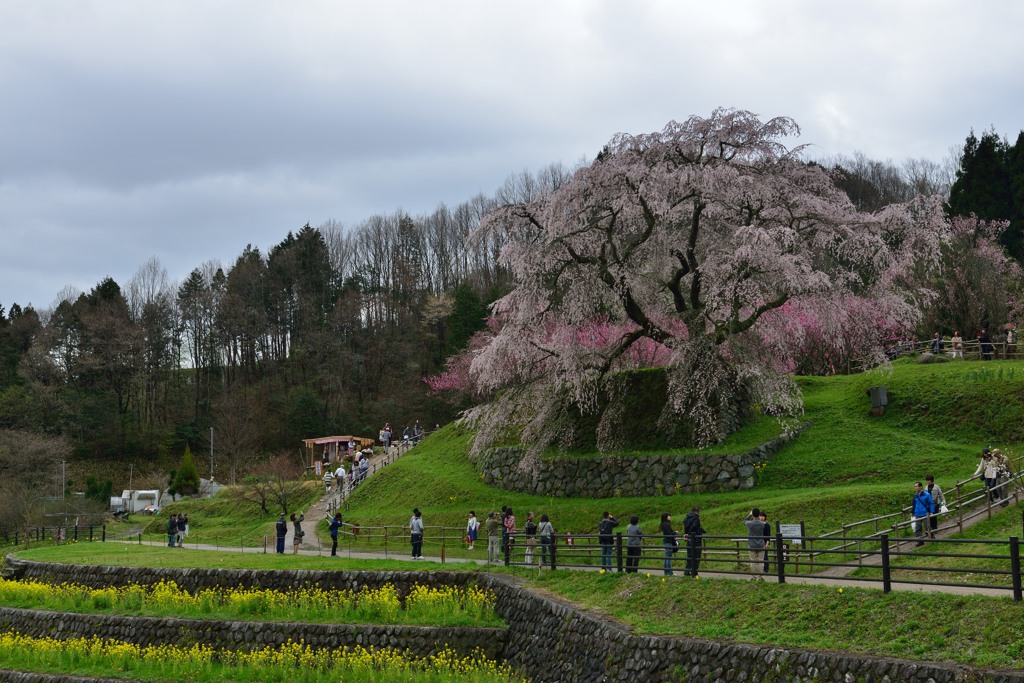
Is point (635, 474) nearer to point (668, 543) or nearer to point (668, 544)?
point (668, 543)

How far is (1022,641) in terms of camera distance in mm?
12570

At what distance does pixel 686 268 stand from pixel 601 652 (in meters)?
17.9

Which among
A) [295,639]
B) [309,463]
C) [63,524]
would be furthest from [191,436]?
[295,639]

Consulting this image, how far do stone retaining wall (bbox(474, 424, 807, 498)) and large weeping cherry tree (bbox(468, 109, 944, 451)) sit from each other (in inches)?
38.8

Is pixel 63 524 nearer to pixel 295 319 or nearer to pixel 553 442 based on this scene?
pixel 553 442

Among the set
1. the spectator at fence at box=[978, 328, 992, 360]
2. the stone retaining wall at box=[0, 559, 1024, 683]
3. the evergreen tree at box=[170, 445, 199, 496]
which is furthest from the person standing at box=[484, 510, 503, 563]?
the evergreen tree at box=[170, 445, 199, 496]

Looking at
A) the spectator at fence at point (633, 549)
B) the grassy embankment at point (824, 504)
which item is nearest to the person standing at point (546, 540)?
the grassy embankment at point (824, 504)

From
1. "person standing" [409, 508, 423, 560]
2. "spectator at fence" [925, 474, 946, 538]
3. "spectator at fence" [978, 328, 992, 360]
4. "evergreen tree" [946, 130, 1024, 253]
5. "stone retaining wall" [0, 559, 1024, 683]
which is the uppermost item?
"evergreen tree" [946, 130, 1024, 253]

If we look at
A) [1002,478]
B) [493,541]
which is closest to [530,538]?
[493,541]

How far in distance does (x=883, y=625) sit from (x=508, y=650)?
9.11m

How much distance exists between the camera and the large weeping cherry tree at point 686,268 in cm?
3167

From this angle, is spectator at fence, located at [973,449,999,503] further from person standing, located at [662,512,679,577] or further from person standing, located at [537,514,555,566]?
person standing, located at [537,514,555,566]

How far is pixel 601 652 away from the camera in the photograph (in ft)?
57.8

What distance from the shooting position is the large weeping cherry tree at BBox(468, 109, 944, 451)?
104 ft
